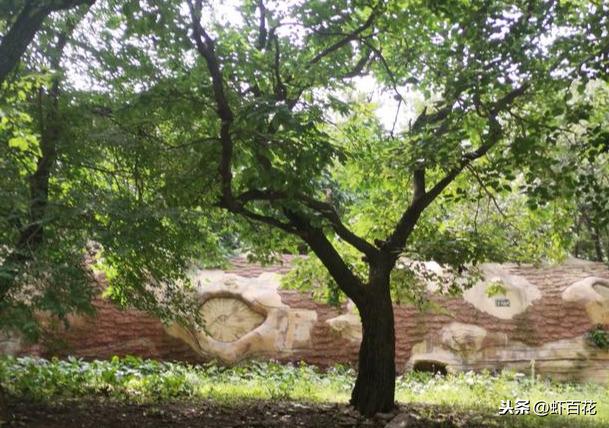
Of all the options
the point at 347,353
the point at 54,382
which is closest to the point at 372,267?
the point at 54,382

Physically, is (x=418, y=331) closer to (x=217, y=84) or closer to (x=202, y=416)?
(x=202, y=416)

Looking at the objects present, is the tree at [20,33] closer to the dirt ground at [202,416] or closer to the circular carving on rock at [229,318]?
the dirt ground at [202,416]

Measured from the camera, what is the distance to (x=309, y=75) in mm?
5543

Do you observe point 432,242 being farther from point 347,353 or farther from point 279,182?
point 347,353

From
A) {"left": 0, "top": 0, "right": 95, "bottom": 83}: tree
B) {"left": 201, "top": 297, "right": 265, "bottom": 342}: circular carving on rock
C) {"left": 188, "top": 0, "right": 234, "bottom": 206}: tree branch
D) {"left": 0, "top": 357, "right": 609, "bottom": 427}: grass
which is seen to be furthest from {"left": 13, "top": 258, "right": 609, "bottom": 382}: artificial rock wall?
{"left": 0, "top": 0, "right": 95, "bottom": 83}: tree

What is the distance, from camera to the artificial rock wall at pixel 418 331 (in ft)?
40.6

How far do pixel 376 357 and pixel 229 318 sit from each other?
6.32 metres

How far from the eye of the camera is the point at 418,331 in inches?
500

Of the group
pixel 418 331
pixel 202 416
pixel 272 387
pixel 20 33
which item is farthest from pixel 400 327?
pixel 20 33

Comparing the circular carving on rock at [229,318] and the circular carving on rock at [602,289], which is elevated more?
the circular carving on rock at [602,289]

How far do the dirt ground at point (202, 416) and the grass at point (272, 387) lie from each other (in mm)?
421

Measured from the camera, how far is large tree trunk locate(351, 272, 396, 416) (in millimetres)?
6746

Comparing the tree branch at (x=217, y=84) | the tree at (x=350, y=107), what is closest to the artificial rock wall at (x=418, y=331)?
the tree at (x=350, y=107)

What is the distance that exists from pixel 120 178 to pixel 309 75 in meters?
2.88
